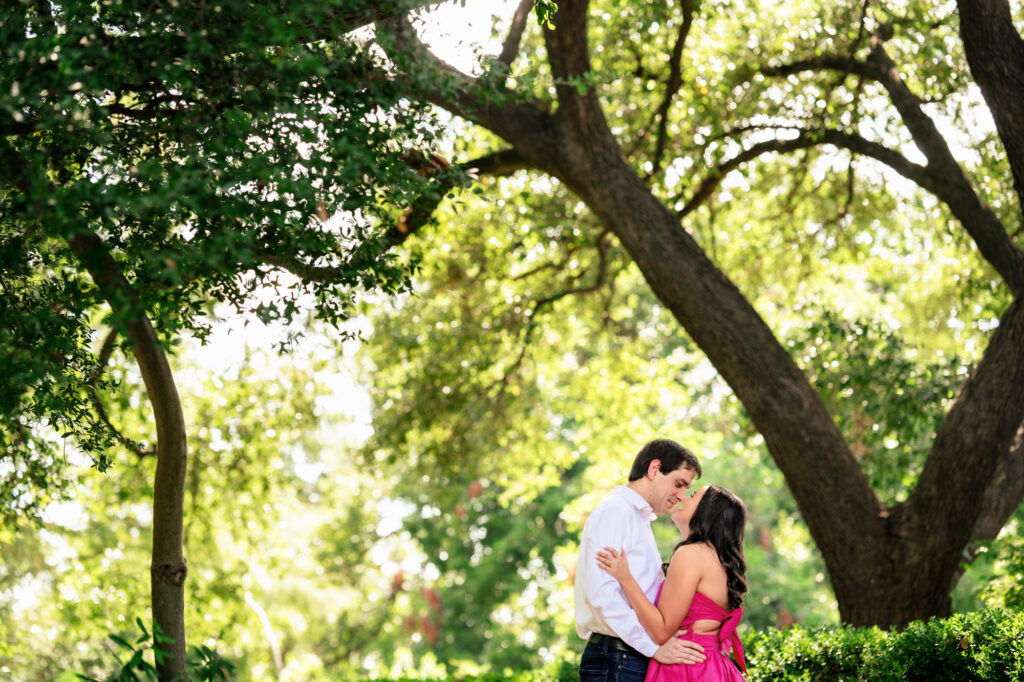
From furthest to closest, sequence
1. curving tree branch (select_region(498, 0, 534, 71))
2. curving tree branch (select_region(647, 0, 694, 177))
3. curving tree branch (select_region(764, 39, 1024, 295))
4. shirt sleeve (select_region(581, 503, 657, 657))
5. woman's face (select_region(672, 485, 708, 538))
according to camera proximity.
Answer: curving tree branch (select_region(647, 0, 694, 177)), curving tree branch (select_region(764, 39, 1024, 295)), curving tree branch (select_region(498, 0, 534, 71)), woman's face (select_region(672, 485, 708, 538)), shirt sleeve (select_region(581, 503, 657, 657))

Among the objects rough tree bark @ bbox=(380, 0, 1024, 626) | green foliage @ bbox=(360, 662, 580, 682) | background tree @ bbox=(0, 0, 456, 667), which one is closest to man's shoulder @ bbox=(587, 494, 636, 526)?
background tree @ bbox=(0, 0, 456, 667)

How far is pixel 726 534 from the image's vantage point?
454 cm

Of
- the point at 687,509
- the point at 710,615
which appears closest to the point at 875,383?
the point at 687,509

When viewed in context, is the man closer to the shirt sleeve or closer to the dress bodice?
the shirt sleeve

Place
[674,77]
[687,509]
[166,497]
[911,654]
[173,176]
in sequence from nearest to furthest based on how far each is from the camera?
[173,176] < [687,509] < [166,497] < [911,654] < [674,77]

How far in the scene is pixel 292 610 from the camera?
22672 millimetres

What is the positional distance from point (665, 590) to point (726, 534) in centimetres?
40

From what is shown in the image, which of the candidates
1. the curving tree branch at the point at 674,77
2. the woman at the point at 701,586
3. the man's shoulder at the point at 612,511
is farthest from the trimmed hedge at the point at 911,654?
the curving tree branch at the point at 674,77

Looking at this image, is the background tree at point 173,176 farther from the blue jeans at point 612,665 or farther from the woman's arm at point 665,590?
the blue jeans at point 612,665

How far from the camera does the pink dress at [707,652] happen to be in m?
4.39

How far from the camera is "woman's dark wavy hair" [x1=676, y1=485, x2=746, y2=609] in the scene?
14.8 feet

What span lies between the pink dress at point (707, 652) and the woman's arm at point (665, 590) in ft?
0.27

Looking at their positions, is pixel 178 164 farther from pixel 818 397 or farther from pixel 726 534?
pixel 818 397

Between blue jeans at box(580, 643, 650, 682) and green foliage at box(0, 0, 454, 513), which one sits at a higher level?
green foliage at box(0, 0, 454, 513)
